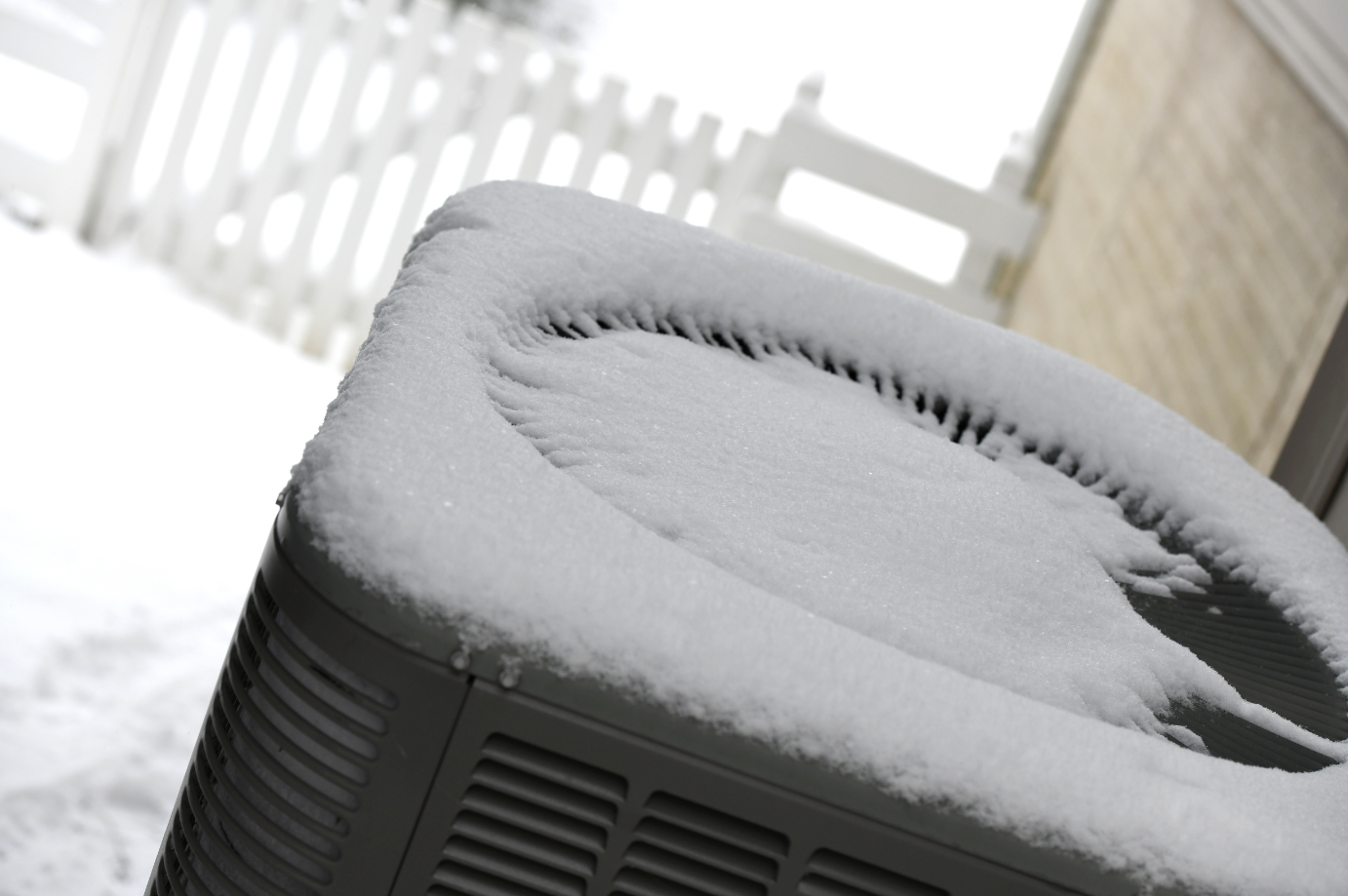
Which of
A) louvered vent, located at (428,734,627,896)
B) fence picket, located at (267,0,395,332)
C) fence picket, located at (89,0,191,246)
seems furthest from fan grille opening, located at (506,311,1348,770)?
fence picket, located at (89,0,191,246)

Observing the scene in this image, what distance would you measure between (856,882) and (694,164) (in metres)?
2.44

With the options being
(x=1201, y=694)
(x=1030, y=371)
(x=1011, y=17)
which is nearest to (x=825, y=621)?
(x=1201, y=694)

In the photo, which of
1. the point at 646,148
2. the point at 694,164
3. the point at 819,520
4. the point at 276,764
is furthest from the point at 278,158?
the point at 276,764

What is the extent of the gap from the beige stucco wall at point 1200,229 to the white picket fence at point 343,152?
350 millimetres

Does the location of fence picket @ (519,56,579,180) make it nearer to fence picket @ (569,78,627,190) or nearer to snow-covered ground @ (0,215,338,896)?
fence picket @ (569,78,627,190)

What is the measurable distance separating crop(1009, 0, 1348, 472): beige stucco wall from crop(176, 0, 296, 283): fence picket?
1809 mm

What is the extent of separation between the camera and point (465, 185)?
2.86 meters

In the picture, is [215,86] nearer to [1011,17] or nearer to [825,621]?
[1011,17]

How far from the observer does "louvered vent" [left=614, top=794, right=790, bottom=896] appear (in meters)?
0.56

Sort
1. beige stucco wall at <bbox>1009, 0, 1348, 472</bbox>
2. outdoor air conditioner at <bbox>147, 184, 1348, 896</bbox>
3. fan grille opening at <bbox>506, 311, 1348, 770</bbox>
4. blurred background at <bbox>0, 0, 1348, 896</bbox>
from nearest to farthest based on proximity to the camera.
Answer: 1. outdoor air conditioner at <bbox>147, 184, 1348, 896</bbox>
2. fan grille opening at <bbox>506, 311, 1348, 770</bbox>
3. blurred background at <bbox>0, 0, 1348, 896</bbox>
4. beige stucco wall at <bbox>1009, 0, 1348, 472</bbox>

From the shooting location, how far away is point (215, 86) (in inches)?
112

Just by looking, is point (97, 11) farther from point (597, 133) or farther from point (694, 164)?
point (694, 164)

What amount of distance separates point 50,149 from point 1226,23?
2.50 meters

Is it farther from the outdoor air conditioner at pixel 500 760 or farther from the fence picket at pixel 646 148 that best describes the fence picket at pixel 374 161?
the outdoor air conditioner at pixel 500 760
